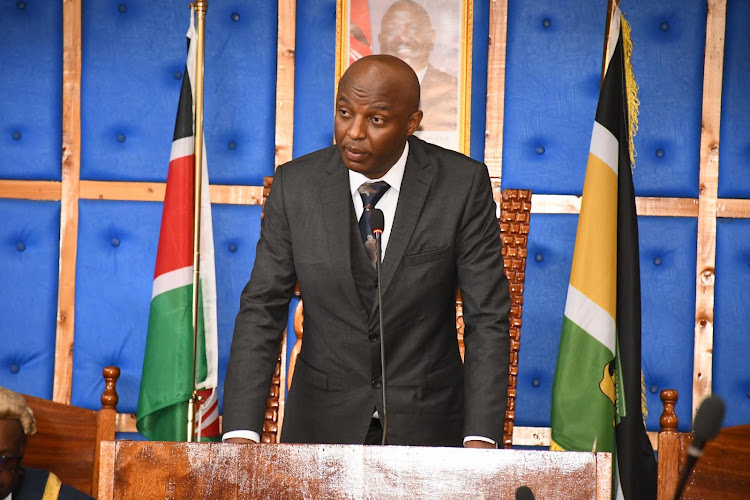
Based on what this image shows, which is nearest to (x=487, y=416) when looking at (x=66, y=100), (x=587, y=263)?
(x=587, y=263)

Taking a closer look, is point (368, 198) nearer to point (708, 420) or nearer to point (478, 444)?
point (478, 444)

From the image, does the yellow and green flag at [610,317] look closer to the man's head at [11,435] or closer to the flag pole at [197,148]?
the flag pole at [197,148]

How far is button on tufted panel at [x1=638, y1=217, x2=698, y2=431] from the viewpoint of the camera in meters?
3.61

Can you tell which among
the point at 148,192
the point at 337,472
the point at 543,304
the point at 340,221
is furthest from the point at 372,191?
the point at 148,192

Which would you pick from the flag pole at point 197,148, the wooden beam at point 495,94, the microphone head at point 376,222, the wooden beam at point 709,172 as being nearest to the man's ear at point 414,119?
the microphone head at point 376,222

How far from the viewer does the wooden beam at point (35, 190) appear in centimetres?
366

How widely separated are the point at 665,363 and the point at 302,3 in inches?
80.7

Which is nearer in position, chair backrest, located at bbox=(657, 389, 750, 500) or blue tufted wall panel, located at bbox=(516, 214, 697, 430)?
chair backrest, located at bbox=(657, 389, 750, 500)

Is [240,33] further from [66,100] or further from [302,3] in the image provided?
[66,100]

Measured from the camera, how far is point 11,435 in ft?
8.10

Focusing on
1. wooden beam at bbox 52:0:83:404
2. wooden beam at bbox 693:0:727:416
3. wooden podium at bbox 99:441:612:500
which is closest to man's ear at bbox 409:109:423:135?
wooden podium at bbox 99:441:612:500

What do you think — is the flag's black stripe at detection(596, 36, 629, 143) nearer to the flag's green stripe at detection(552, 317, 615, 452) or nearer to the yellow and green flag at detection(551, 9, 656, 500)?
the yellow and green flag at detection(551, 9, 656, 500)

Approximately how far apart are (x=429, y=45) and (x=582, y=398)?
4.88ft

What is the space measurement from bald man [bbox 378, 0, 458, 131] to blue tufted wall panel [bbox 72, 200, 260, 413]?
0.82m
